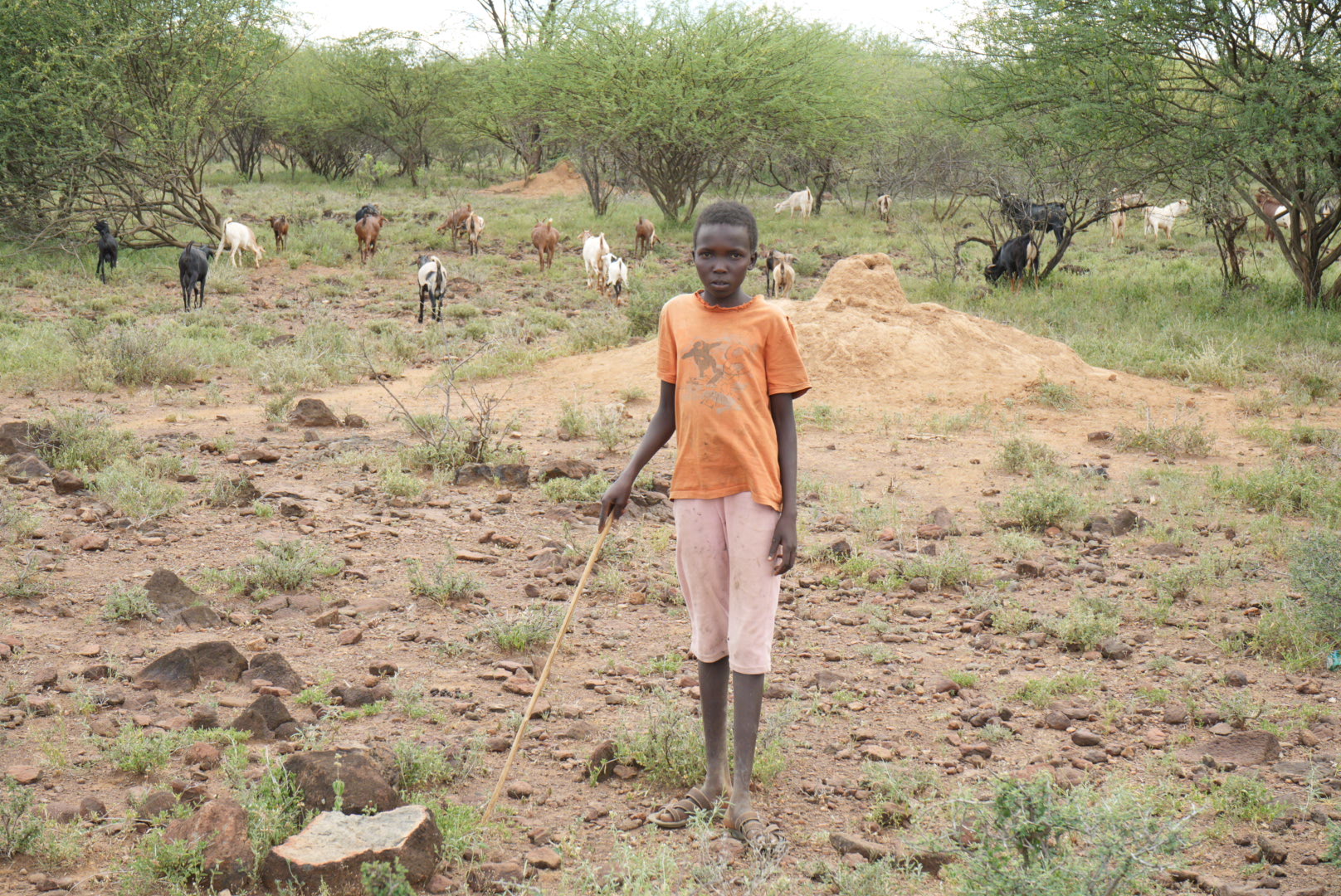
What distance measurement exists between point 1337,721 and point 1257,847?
1038mm

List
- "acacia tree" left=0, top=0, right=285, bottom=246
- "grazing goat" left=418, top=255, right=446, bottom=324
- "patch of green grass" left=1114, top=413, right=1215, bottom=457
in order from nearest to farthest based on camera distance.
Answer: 1. "patch of green grass" left=1114, top=413, right=1215, bottom=457
2. "grazing goat" left=418, top=255, right=446, bottom=324
3. "acacia tree" left=0, top=0, right=285, bottom=246

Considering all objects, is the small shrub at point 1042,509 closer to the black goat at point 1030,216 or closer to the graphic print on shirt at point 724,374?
the graphic print on shirt at point 724,374

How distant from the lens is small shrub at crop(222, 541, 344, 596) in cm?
457

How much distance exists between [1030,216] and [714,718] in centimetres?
1361

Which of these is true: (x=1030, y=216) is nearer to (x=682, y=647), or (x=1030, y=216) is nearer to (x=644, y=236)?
(x=644, y=236)

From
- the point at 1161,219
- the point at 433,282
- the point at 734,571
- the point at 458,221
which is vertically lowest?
the point at 734,571

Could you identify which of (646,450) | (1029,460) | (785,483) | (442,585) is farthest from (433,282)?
(785,483)

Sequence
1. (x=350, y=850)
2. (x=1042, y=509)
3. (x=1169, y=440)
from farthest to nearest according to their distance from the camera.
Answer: (x=1169, y=440)
(x=1042, y=509)
(x=350, y=850)

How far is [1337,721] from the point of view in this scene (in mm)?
3529

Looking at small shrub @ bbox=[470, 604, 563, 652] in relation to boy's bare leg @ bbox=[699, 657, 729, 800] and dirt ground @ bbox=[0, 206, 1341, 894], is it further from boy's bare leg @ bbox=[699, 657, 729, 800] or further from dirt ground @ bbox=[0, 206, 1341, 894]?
boy's bare leg @ bbox=[699, 657, 729, 800]

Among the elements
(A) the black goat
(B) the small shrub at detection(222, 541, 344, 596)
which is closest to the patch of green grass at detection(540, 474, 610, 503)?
(B) the small shrub at detection(222, 541, 344, 596)

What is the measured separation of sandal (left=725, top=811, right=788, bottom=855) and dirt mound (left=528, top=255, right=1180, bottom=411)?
674 centimetres

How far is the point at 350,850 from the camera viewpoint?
2473 mm

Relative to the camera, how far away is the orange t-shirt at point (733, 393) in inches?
105
